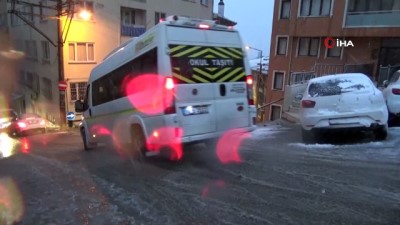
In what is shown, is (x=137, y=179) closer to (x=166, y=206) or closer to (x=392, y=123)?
(x=166, y=206)

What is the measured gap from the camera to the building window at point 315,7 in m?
25.9

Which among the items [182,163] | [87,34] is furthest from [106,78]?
[87,34]

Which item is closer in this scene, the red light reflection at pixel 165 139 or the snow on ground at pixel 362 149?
the red light reflection at pixel 165 139

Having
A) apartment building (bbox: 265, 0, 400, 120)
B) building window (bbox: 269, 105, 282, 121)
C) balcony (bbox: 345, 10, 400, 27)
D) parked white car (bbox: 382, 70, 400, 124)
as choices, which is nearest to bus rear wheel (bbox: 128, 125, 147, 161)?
parked white car (bbox: 382, 70, 400, 124)

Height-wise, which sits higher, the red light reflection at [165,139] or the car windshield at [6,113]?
the red light reflection at [165,139]

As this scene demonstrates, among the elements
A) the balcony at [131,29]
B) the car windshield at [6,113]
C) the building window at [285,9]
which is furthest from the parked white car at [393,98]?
the balcony at [131,29]

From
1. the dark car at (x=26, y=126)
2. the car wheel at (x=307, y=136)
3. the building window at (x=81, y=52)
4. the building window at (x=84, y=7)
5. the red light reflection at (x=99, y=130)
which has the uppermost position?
the building window at (x=84, y=7)

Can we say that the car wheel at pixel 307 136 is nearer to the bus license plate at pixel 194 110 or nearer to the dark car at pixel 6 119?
the bus license plate at pixel 194 110

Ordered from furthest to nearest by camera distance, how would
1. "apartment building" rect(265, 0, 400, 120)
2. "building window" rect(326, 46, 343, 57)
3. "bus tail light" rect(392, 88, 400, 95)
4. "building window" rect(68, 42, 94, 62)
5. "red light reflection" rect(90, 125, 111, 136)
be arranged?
"building window" rect(68, 42, 94, 62) → "building window" rect(326, 46, 343, 57) → "apartment building" rect(265, 0, 400, 120) → "red light reflection" rect(90, 125, 111, 136) → "bus tail light" rect(392, 88, 400, 95)

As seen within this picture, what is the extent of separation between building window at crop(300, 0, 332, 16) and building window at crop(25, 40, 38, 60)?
76.8 feet

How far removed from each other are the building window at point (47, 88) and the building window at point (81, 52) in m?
4.62

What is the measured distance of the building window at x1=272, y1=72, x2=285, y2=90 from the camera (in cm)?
2956

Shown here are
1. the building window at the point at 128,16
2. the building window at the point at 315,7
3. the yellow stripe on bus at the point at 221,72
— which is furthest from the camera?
the building window at the point at 128,16

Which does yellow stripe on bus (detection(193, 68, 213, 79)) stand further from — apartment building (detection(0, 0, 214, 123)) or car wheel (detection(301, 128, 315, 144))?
apartment building (detection(0, 0, 214, 123))
